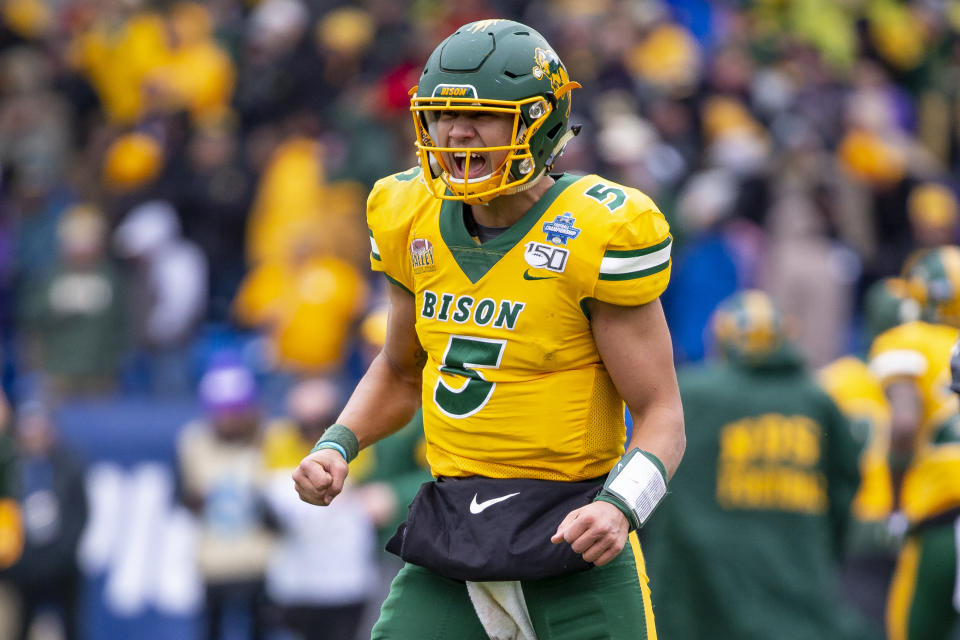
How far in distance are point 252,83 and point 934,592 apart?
8285 millimetres

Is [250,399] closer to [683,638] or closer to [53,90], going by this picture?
[683,638]

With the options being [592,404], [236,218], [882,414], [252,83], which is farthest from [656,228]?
[252,83]

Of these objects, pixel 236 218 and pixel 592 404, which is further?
pixel 236 218

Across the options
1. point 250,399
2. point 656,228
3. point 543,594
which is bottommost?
point 250,399

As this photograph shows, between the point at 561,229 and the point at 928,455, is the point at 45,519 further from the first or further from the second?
the point at 561,229

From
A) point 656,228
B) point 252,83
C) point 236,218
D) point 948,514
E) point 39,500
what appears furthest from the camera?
point 252,83

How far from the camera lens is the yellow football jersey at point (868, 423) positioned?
846 centimetres

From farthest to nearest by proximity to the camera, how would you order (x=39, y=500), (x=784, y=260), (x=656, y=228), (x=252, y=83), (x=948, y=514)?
(x=252, y=83) < (x=784, y=260) < (x=39, y=500) < (x=948, y=514) < (x=656, y=228)

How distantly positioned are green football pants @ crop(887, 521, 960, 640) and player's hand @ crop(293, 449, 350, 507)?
144 inches

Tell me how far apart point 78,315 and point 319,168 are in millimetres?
2284

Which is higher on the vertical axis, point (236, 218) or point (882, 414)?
→ point (882, 414)

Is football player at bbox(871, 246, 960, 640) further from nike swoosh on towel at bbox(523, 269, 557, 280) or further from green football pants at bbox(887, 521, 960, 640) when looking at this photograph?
nike swoosh on towel at bbox(523, 269, 557, 280)

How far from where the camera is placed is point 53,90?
13969 millimetres

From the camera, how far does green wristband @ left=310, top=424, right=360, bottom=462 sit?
13.0 ft
